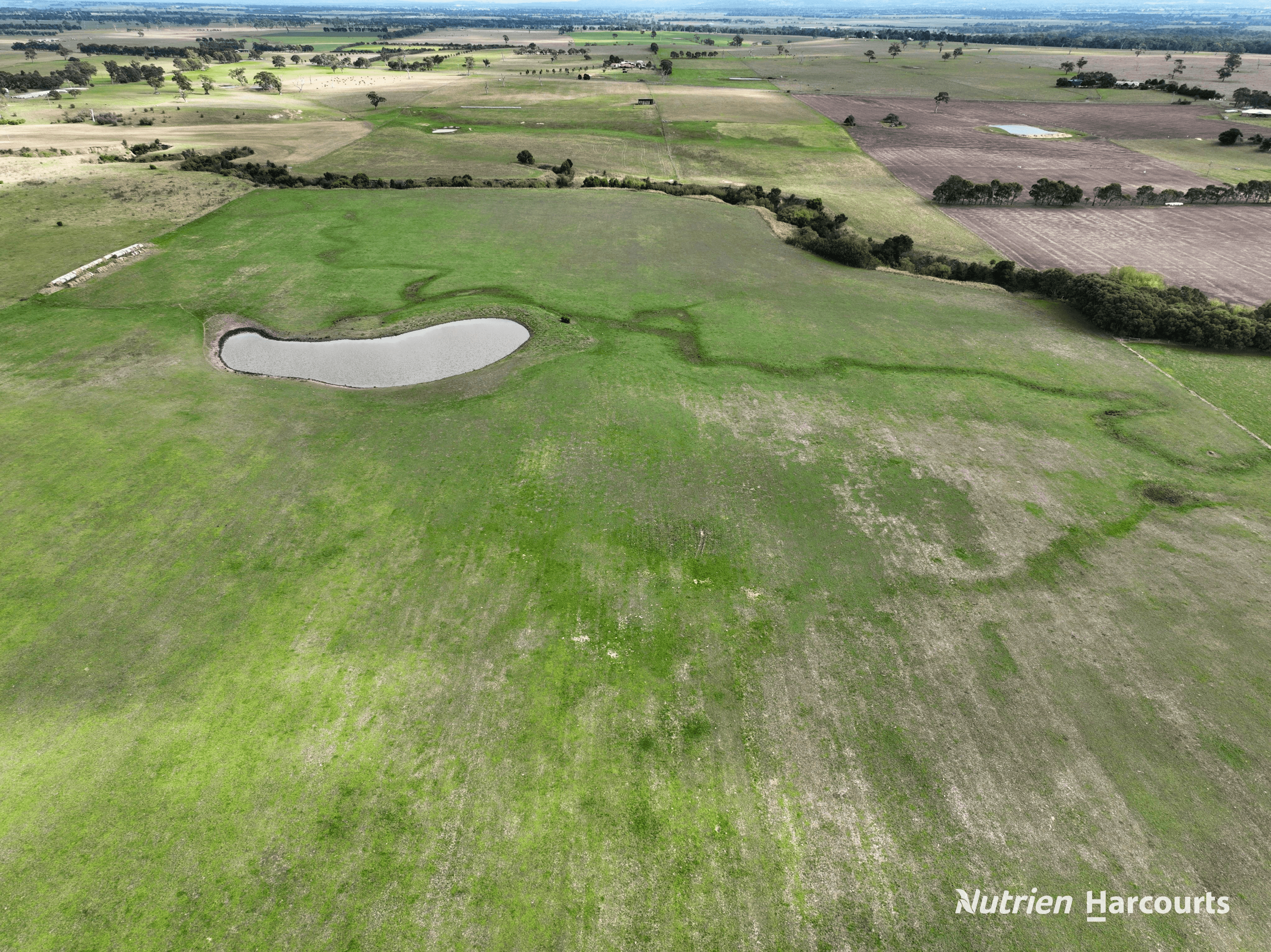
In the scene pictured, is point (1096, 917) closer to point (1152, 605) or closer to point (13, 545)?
point (1152, 605)

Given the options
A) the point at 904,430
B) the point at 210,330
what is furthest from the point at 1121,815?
the point at 210,330

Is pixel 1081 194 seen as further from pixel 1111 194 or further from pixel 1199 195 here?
pixel 1199 195

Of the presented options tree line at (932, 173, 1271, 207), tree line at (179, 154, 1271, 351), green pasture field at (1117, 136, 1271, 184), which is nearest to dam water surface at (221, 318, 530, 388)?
tree line at (179, 154, 1271, 351)

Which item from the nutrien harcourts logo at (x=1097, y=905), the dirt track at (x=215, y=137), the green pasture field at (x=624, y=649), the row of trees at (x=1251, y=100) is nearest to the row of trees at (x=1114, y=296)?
the green pasture field at (x=624, y=649)

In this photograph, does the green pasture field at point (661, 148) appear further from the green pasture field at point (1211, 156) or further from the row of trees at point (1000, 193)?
the green pasture field at point (1211, 156)

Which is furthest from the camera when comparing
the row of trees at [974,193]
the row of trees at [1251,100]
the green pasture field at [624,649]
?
the row of trees at [1251,100]

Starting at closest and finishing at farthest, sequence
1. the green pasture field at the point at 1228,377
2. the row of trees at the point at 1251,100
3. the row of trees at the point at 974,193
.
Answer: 1. the green pasture field at the point at 1228,377
2. the row of trees at the point at 974,193
3. the row of trees at the point at 1251,100

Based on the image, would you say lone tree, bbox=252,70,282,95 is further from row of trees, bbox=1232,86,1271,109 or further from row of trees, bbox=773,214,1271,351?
row of trees, bbox=1232,86,1271,109
